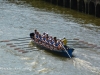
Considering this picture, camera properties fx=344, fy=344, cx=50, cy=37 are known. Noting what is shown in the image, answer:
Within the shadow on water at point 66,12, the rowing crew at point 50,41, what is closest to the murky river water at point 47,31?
the shadow on water at point 66,12

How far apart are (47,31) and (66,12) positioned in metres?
17.1

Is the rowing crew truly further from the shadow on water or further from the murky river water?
the shadow on water

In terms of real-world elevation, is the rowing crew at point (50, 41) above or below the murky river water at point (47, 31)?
above

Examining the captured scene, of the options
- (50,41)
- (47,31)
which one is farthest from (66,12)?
(50,41)

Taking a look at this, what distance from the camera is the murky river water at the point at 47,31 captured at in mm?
33844

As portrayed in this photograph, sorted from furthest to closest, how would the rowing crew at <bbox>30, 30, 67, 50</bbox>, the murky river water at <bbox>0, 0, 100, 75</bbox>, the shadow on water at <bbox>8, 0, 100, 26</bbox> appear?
the shadow on water at <bbox>8, 0, 100, 26</bbox>, the rowing crew at <bbox>30, 30, 67, 50</bbox>, the murky river water at <bbox>0, 0, 100, 75</bbox>

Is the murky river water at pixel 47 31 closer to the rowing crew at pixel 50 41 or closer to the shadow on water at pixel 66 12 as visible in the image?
the shadow on water at pixel 66 12

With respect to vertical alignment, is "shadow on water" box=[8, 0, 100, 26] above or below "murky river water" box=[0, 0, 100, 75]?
below

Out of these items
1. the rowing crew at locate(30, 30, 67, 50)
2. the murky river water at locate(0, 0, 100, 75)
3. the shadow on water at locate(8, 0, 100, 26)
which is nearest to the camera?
the murky river water at locate(0, 0, 100, 75)

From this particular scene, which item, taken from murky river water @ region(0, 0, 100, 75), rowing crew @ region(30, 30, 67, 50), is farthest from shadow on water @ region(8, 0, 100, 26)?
rowing crew @ region(30, 30, 67, 50)

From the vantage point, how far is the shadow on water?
2309 inches

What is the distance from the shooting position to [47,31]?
166 feet

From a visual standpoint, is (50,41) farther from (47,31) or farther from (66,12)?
(66,12)

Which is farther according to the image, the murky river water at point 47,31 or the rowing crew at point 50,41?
the rowing crew at point 50,41
